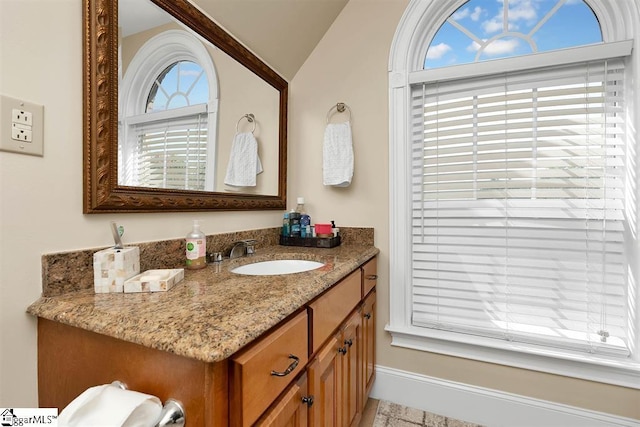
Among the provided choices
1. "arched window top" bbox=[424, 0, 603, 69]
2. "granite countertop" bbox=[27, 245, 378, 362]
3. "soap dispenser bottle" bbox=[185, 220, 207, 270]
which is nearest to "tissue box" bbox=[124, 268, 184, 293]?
"granite countertop" bbox=[27, 245, 378, 362]

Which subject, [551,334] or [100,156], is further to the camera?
[551,334]

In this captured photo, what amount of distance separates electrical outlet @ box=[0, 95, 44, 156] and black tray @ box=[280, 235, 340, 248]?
3.77 feet

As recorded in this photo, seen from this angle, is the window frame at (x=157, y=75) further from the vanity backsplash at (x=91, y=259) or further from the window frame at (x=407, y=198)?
the window frame at (x=407, y=198)

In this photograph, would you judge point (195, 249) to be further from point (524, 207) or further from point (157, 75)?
point (524, 207)

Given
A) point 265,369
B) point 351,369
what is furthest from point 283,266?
point 265,369

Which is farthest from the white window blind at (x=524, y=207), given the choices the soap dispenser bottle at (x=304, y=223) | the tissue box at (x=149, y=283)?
the tissue box at (x=149, y=283)

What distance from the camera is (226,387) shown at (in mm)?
544

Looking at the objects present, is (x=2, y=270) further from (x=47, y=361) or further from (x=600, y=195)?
(x=600, y=195)

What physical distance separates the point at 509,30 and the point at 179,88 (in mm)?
1659

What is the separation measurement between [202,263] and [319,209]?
2.92 feet

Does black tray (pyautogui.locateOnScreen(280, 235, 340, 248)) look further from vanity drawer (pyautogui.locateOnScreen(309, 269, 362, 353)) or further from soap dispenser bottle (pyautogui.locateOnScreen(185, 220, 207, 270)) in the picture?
soap dispenser bottle (pyautogui.locateOnScreen(185, 220, 207, 270))

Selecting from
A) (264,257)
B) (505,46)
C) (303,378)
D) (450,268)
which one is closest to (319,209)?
(264,257)

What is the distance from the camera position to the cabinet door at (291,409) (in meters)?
0.65

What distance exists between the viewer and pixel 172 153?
1121 millimetres
